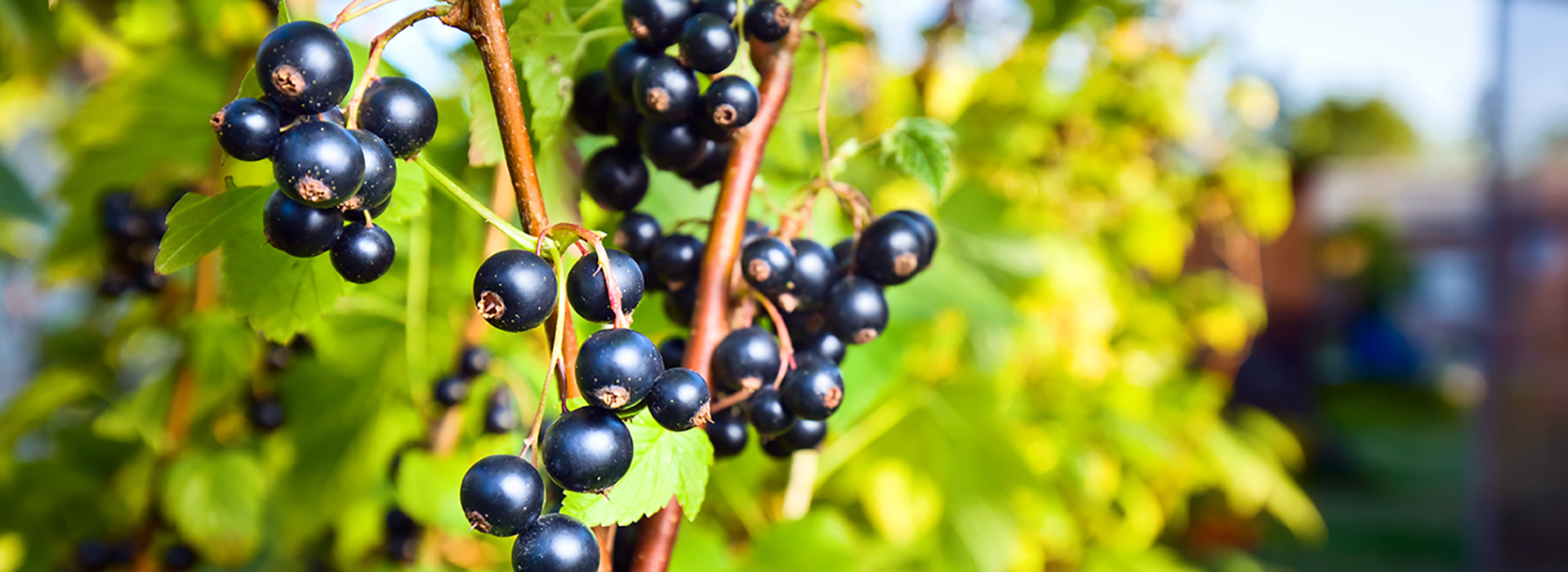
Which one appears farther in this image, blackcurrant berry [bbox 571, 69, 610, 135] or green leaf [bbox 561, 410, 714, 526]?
blackcurrant berry [bbox 571, 69, 610, 135]

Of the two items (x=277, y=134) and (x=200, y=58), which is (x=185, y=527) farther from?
(x=277, y=134)

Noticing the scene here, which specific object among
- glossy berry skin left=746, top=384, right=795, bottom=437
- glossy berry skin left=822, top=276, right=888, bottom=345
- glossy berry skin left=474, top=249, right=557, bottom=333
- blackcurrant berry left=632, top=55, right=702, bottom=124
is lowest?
glossy berry skin left=746, top=384, right=795, bottom=437

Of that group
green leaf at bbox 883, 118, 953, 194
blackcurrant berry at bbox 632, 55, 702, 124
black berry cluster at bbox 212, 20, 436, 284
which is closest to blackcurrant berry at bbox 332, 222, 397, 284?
black berry cluster at bbox 212, 20, 436, 284

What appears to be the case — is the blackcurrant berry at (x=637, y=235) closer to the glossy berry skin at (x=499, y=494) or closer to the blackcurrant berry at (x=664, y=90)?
the blackcurrant berry at (x=664, y=90)

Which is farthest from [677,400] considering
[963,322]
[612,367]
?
[963,322]

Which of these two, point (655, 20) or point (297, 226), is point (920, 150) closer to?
point (655, 20)

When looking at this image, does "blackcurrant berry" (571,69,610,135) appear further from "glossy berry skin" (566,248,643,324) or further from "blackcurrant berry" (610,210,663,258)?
"glossy berry skin" (566,248,643,324)

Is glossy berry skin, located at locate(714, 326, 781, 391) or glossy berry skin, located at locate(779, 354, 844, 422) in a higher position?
glossy berry skin, located at locate(714, 326, 781, 391)
